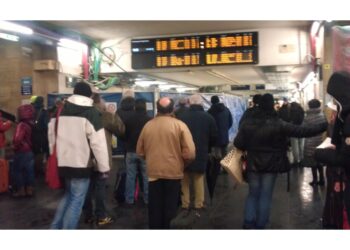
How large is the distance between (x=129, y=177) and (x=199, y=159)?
117 cm

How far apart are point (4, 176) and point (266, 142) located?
4.64 metres

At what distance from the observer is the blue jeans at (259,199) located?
3957mm

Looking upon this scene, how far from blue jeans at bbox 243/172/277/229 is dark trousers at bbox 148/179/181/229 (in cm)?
81

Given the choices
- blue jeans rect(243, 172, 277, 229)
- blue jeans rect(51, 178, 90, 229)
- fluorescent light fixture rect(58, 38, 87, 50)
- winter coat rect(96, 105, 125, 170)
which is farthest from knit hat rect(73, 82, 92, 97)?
fluorescent light fixture rect(58, 38, 87, 50)

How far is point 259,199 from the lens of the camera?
4.04 metres

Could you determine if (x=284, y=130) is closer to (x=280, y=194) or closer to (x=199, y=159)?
(x=199, y=159)

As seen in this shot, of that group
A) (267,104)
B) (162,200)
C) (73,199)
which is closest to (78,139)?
(73,199)

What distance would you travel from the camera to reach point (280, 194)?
616cm

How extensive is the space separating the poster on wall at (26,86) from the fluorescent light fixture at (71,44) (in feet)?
3.46

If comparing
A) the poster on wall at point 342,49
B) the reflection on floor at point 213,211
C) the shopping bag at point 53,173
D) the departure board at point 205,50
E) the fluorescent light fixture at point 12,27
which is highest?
the fluorescent light fixture at point 12,27

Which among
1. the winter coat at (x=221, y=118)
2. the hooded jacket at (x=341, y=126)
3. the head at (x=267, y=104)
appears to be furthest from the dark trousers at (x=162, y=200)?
the winter coat at (x=221, y=118)

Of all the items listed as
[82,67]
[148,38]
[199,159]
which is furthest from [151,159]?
[82,67]

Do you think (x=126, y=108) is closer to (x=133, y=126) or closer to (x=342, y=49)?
(x=133, y=126)

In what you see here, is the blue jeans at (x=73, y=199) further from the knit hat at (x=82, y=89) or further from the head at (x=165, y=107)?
the head at (x=165, y=107)
